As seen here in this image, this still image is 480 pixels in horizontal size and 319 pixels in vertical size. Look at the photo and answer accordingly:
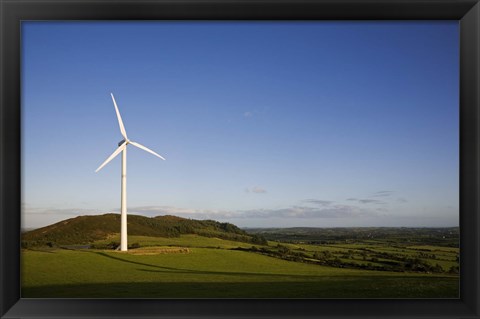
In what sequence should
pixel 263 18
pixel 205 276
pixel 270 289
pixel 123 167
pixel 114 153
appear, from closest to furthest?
1. pixel 263 18
2. pixel 270 289
3. pixel 205 276
4. pixel 114 153
5. pixel 123 167

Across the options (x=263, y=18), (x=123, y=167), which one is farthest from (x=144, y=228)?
Answer: (x=263, y=18)

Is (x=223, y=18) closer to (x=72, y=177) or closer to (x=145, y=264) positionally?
(x=72, y=177)

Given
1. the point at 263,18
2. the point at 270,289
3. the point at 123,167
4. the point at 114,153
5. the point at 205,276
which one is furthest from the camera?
the point at 123,167

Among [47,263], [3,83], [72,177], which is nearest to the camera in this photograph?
[3,83]

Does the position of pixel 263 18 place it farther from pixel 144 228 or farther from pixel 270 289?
pixel 144 228

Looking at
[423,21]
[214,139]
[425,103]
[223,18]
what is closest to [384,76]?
[425,103]

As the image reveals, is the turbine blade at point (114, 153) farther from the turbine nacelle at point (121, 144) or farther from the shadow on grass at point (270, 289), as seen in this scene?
the shadow on grass at point (270, 289)

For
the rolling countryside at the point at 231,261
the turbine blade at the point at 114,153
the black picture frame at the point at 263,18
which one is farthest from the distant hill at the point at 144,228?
the black picture frame at the point at 263,18
